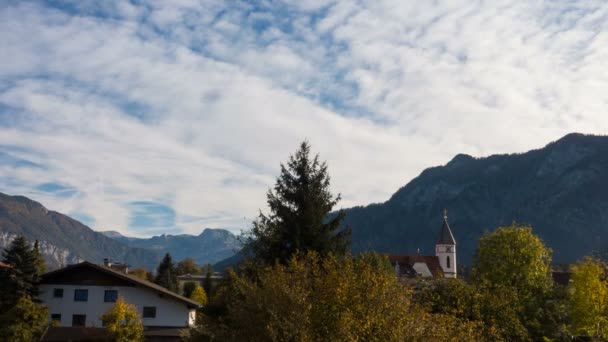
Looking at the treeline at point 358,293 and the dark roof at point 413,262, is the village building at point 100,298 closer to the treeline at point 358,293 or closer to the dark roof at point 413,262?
the treeline at point 358,293

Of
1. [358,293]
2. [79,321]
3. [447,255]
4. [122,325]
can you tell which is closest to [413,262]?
[447,255]

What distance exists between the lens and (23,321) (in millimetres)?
41875

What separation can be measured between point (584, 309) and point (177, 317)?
3024 centimetres

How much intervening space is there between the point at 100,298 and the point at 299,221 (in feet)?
83.7

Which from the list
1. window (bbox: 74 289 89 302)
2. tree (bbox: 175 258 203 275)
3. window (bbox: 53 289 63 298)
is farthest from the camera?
tree (bbox: 175 258 203 275)

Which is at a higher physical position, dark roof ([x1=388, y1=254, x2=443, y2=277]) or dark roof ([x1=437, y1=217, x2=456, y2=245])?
dark roof ([x1=437, y1=217, x2=456, y2=245])

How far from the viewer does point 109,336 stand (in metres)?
40.6

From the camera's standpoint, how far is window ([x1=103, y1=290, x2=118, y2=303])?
4803cm

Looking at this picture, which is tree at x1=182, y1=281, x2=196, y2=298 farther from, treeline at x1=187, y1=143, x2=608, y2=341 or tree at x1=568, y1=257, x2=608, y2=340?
tree at x1=568, y1=257, x2=608, y2=340

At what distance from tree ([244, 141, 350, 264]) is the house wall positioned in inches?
767

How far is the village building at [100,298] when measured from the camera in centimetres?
4741

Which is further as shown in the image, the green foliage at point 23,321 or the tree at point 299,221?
the green foliage at point 23,321

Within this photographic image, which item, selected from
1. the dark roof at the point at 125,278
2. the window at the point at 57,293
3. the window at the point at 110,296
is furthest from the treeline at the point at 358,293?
the window at the point at 57,293

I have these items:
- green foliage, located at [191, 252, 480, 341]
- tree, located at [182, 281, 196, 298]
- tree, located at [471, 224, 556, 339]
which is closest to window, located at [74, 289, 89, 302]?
tree, located at [471, 224, 556, 339]
